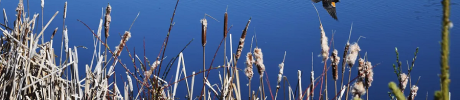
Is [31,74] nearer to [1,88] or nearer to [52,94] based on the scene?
[1,88]

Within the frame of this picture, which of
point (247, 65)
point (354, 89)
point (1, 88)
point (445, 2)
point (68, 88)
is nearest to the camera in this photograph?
point (445, 2)

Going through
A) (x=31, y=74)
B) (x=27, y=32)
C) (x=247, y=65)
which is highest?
(x=27, y=32)

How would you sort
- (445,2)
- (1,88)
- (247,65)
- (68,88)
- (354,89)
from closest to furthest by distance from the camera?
(445,2) → (354,89) → (247,65) → (68,88) → (1,88)

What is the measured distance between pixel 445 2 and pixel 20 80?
157 centimetres

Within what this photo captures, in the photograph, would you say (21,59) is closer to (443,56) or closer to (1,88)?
(1,88)

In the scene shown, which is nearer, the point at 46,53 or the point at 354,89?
the point at 354,89

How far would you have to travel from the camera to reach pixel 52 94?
154cm

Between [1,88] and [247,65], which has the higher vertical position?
[1,88]

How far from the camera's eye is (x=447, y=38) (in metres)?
0.22

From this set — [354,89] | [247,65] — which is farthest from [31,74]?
[354,89]

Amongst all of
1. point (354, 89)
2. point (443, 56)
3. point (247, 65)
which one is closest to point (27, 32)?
point (247, 65)

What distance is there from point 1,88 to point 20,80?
13cm

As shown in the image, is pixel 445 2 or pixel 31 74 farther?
pixel 31 74

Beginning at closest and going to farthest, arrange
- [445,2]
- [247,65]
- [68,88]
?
[445,2]
[247,65]
[68,88]
